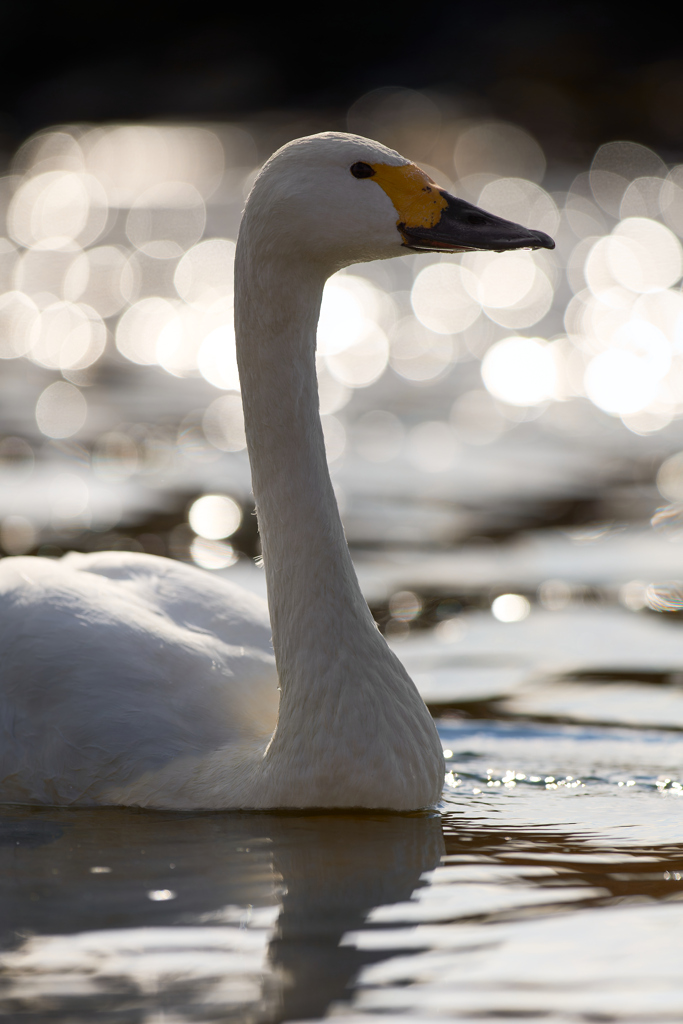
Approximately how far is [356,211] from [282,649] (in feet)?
4.70

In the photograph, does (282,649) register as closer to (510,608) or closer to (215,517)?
(510,608)

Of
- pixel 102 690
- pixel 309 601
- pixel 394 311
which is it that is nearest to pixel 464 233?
pixel 309 601

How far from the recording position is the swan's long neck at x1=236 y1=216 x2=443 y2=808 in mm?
4762

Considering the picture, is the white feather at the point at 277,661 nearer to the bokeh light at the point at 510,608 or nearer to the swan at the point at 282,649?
the swan at the point at 282,649

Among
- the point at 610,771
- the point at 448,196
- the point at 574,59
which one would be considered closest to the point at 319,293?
the point at 448,196

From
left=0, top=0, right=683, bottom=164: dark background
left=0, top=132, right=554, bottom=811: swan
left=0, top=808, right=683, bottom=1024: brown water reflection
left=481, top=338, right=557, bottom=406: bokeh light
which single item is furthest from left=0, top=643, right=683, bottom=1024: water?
left=0, top=0, right=683, bottom=164: dark background

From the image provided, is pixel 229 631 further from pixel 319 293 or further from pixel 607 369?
pixel 607 369

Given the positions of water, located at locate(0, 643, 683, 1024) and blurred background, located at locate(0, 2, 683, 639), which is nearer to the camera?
water, located at locate(0, 643, 683, 1024)

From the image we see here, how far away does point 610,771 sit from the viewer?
18.3ft

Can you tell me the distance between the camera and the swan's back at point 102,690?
16.5 feet

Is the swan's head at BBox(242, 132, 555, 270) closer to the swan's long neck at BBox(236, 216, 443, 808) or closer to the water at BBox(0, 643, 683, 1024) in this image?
the swan's long neck at BBox(236, 216, 443, 808)

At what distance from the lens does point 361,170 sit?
474cm

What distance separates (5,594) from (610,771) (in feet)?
7.60

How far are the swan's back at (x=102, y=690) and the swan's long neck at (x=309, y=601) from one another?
38 centimetres
